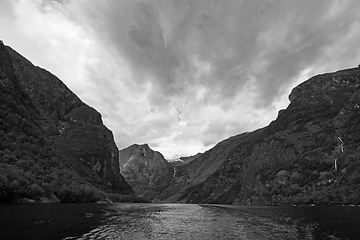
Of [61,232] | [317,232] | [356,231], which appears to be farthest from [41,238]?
[356,231]

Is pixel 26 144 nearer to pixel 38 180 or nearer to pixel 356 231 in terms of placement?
pixel 38 180

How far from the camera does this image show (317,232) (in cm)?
4759

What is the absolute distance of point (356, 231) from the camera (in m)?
48.3

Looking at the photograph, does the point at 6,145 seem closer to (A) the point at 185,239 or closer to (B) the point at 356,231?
(A) the point at 185,239

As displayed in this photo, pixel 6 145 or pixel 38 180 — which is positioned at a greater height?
pixel 6 145

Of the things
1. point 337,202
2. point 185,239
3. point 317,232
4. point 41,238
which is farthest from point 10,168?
point 337,202

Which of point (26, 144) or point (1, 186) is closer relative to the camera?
point (1, 186)

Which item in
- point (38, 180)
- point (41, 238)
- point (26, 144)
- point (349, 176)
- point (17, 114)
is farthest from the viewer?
point (349, 176)

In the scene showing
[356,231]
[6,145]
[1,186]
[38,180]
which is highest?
[6,145]

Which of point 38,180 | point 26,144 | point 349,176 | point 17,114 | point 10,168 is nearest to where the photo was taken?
point 10,168

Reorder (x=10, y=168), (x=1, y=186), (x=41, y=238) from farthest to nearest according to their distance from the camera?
(x=10, y=168), (x=1, y=186), (x=41, y=238)

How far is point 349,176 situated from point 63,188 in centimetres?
21574

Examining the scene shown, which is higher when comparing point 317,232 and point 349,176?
point 349,176

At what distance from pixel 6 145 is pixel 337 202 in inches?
8599
